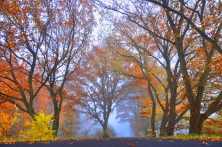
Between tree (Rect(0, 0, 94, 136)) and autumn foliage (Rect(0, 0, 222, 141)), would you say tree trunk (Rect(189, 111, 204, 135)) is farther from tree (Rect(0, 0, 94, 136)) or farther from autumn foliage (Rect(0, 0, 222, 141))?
tree (Rect(0, 0, 94, 136))

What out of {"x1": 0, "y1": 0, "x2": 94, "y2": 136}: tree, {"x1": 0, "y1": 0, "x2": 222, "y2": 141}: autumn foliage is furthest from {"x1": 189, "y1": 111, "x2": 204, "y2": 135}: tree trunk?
{"x1": 0, "y1": 0, "x2": 94, "y2": 136}: tree

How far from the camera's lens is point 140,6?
11.9 m

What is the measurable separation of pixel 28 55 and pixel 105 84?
9.12 m

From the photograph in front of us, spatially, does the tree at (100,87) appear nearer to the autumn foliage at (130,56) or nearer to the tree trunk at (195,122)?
the autumn foliage at (130,56)

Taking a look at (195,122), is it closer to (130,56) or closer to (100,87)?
(130,56)

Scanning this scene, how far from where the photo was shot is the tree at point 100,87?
18984 millimetres

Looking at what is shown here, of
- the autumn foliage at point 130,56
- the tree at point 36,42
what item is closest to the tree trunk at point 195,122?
the autumn foliage at point 130,56

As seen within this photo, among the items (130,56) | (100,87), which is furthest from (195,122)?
(100,87)

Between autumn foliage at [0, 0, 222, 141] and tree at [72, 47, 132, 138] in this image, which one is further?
tree at [72, 47, 132, 138]

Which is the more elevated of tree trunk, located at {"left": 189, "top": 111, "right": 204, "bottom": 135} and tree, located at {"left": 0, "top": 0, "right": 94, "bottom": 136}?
tree, located at {"left": 0, "top": 0, "right": 94, "bottom": 136}

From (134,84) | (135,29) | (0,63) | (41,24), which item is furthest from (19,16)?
(134,84)

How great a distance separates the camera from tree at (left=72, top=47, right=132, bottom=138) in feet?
62.3

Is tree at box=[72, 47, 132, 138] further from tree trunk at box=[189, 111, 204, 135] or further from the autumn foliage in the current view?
tree trunk at box=[189, 111, 204, 135]

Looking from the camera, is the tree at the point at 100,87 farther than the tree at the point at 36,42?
Yes
